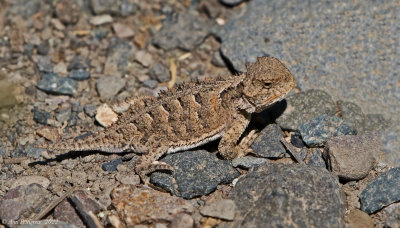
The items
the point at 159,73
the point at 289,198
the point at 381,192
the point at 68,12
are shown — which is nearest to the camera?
the point at 289,198

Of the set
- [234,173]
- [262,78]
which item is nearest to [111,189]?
[234,173]

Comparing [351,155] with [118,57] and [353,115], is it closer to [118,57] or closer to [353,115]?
[353,115]

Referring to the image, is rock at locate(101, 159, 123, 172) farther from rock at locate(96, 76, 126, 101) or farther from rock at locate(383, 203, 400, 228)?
rock at locate(383, 203, 400, 228)

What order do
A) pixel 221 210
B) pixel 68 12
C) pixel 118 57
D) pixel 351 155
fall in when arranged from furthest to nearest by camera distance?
pixel 68 12, pixel 118 57, pixel 351 155, pixel 221 210

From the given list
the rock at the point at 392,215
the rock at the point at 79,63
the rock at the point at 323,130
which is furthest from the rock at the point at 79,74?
the rock at the point at 392,215

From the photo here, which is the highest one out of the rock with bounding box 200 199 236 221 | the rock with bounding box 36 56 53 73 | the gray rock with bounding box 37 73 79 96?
the rock with bounding box 36 56 53 73

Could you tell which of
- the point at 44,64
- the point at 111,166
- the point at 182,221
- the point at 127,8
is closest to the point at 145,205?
the point at 182,221

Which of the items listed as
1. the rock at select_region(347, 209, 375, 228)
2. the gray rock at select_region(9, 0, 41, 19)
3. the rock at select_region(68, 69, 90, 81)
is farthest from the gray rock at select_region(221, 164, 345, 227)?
the gray rock at select_region(9, 0, 41, 19)
